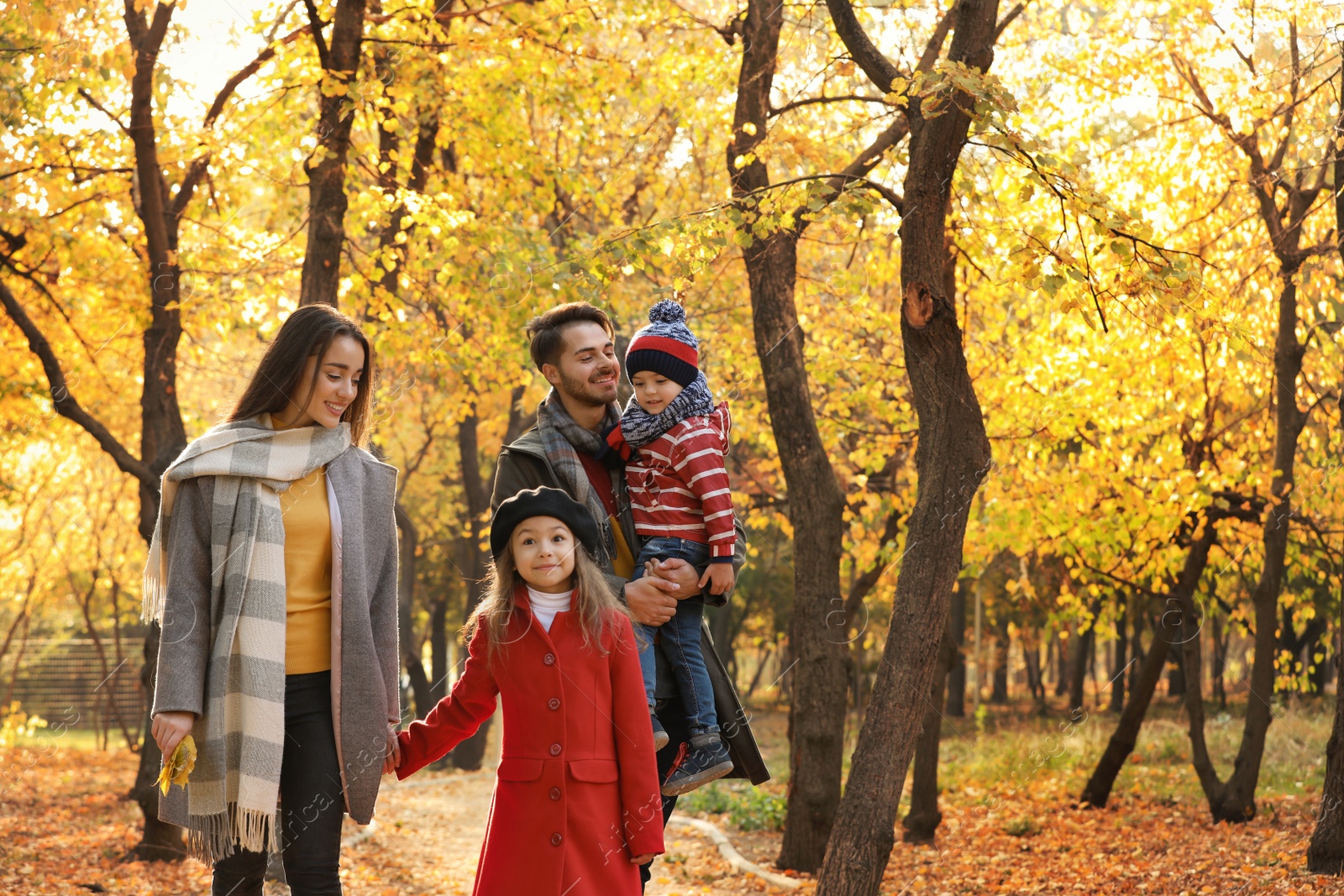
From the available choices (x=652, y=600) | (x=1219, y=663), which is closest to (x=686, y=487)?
(x=652, y=600)

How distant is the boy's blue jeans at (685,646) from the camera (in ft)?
10.5

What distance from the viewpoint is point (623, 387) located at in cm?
1290

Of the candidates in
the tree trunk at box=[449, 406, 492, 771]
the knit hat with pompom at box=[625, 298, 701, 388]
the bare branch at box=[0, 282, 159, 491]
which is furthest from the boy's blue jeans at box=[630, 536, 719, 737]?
the tree trunk at box=[449, 406, 492, 771]

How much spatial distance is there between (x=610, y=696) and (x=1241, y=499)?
748 centimetres

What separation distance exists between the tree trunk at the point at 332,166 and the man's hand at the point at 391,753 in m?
Answer: 3.86

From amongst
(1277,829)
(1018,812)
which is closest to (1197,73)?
(1277,829)

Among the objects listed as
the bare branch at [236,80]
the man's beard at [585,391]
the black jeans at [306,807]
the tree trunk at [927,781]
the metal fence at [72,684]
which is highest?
the bare branch at [236,80]

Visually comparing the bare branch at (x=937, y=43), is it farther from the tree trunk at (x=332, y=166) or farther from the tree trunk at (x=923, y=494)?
the tree trunk at (x=332, y=166)

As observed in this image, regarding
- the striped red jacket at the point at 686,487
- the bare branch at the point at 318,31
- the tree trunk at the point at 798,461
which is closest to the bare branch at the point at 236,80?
the bare branch at the point at 318,31

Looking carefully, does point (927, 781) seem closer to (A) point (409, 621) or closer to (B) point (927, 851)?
(B) point (927, 851)

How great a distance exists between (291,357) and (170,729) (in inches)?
41.5

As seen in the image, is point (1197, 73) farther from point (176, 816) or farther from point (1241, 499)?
point (176, 816)

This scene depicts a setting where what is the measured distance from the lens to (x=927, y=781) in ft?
29.9

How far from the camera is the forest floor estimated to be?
23.4 ft
